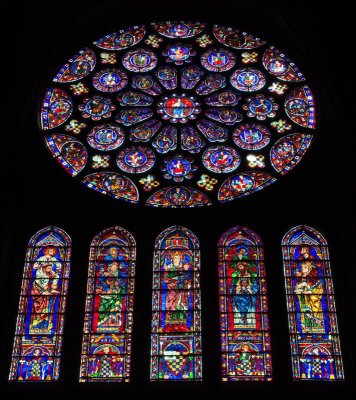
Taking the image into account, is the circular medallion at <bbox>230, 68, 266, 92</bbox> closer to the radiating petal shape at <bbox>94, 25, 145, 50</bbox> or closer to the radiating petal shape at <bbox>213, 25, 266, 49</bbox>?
the radiating petal shape at <bbox>213, 25, 266, 49</bbox>

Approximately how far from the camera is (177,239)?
1546 cm

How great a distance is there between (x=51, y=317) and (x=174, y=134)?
436cm

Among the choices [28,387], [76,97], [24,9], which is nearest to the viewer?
[24,9]

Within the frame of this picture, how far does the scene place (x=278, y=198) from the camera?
15.7 meters

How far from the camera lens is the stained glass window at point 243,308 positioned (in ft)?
46.3

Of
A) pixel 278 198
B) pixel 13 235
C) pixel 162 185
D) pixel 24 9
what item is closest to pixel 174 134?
pixel 162 185

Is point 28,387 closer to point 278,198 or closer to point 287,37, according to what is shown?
point 278,198

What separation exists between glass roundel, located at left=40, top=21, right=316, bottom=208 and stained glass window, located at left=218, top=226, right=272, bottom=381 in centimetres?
101

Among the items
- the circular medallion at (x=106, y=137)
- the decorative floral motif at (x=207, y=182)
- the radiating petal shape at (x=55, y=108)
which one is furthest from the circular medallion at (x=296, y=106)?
the radiating petal shape at (x=55, y=108)

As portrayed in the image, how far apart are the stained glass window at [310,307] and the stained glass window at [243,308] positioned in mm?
453

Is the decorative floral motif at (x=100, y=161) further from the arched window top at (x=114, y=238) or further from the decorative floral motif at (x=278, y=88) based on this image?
the decorative floral motif at (x=278, y=88)

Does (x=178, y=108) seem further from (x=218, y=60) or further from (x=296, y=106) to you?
(x=296, y=106)

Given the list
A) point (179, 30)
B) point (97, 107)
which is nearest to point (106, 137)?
point (97, 107)

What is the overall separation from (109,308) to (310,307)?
3390mm
